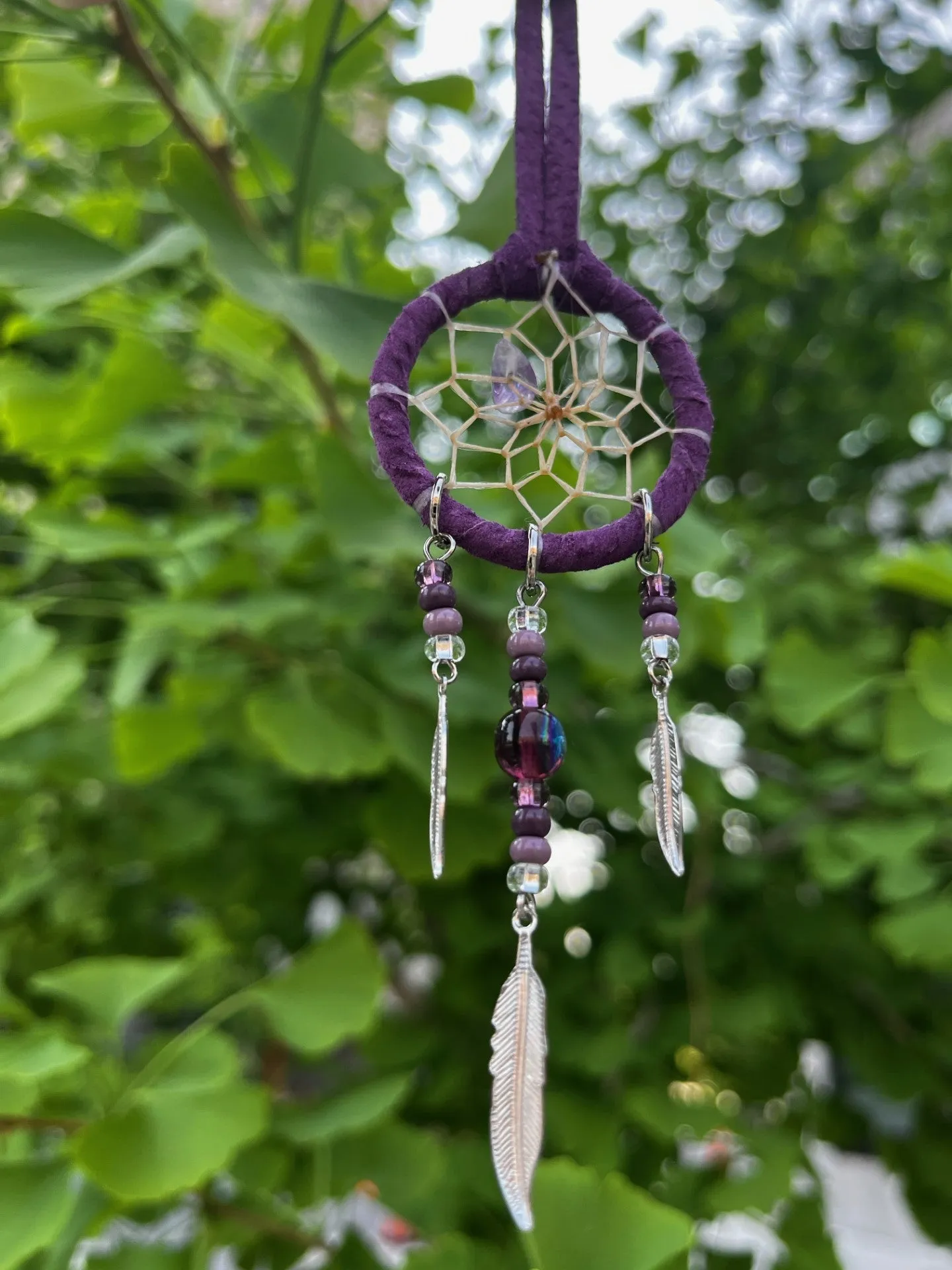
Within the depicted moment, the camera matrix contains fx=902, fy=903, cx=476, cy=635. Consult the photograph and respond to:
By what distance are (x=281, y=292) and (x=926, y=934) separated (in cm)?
40

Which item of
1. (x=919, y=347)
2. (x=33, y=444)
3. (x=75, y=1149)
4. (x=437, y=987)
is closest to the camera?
(x=75, y=1149)

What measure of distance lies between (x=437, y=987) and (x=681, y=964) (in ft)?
0.52

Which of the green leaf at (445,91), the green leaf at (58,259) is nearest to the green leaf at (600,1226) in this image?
the green leaf at (58,259)

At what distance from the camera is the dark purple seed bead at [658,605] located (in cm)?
20

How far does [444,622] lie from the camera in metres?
0.19

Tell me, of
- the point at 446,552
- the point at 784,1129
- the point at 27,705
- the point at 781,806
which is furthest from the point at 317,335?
the point at 784,1129

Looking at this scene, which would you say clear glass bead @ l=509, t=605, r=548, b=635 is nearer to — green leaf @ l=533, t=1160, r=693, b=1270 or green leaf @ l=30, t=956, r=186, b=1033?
green leaf @ l=533, t=1160, r=693, b=1270

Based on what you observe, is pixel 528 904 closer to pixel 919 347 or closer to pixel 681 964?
pixel 681 964

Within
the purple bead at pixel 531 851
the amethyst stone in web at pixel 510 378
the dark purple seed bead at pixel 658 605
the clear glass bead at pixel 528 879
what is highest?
the amethyst stone in web at pixel 510 378

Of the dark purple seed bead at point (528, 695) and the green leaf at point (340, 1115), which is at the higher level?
the dark purple seed bead at point (528, 695)

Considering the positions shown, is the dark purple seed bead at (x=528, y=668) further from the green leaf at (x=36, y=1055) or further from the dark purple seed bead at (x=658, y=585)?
the green leaf at (x=36, y=1055)

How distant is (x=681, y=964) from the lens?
584 mm

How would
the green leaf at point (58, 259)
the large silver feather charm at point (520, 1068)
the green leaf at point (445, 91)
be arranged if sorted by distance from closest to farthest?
the large silver feather charm at point (520, 1068) < the green leaf at point (58, 259) < the green leaf at point (445, 91)

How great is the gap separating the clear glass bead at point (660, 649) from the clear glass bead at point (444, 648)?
0.04 meters
